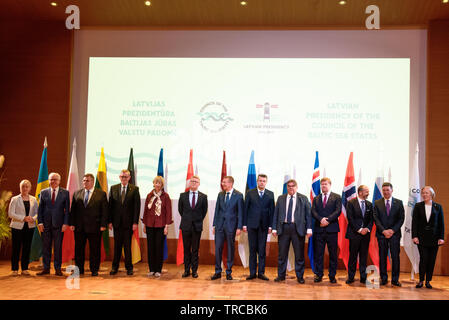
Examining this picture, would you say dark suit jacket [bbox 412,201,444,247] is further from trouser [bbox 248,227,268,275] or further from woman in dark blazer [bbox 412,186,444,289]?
trouser [bbox 248,227,268,275]

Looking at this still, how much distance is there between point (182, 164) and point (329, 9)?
328cm

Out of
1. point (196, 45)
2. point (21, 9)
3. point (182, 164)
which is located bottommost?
point (182, 164)

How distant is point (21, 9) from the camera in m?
6.85

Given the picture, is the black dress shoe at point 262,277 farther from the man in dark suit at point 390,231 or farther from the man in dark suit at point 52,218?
the man in dark suit at point 52,218

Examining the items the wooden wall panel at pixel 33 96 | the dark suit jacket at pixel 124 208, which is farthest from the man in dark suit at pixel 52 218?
the wooden wall panel at pixel 33 96

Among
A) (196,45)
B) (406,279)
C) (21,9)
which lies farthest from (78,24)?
(406,279)

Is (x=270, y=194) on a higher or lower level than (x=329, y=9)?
lower

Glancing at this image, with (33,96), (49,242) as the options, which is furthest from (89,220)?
(33,96)

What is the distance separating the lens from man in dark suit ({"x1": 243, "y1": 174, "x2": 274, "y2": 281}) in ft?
18.5

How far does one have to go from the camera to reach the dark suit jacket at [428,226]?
5.28 metres

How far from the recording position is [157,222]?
5.57 metres

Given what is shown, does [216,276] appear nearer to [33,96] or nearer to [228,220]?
[228,220]

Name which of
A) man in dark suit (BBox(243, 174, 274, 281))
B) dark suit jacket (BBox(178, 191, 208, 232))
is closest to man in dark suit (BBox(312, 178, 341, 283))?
man in dark suit (BBox(243, 174, 274, 281))
